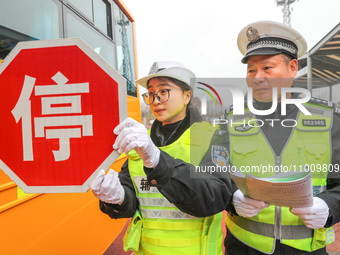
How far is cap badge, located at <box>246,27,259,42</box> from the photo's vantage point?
4.70 feet

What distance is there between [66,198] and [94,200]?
1.72 feet

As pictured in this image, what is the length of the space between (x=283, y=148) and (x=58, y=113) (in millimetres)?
1130

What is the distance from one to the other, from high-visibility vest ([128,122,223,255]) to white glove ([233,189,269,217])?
174mm

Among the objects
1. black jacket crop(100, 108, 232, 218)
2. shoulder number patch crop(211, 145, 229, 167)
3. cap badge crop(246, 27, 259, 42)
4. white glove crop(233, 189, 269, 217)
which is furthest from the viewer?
cap badge crop(246, 27, 259, 42)

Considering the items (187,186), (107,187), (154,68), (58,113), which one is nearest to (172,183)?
(187,186)

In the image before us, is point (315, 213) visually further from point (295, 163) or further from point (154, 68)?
point (154, 68)

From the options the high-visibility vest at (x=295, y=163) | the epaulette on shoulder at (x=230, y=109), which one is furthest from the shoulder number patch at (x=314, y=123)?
the epaulette on shoulder at (x=230, y=109)

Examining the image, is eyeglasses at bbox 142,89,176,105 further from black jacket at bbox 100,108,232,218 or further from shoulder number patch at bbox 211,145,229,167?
shoulder number patch at bbox 211,145,229,167

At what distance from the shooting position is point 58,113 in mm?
862

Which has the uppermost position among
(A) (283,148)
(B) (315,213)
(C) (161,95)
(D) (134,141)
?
(C) (161,95)

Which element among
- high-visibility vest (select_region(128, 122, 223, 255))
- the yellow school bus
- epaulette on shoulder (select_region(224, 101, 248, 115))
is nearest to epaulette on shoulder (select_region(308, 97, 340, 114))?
epaulette on shoulder (select_region(224, 101, 248, 115))

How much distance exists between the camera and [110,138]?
0.87 metres

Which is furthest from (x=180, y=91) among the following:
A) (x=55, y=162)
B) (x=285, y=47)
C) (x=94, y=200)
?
(x=94, y=200)

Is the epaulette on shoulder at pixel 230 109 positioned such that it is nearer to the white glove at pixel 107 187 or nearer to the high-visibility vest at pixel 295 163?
the high-visibility vest at pixel 295 163
